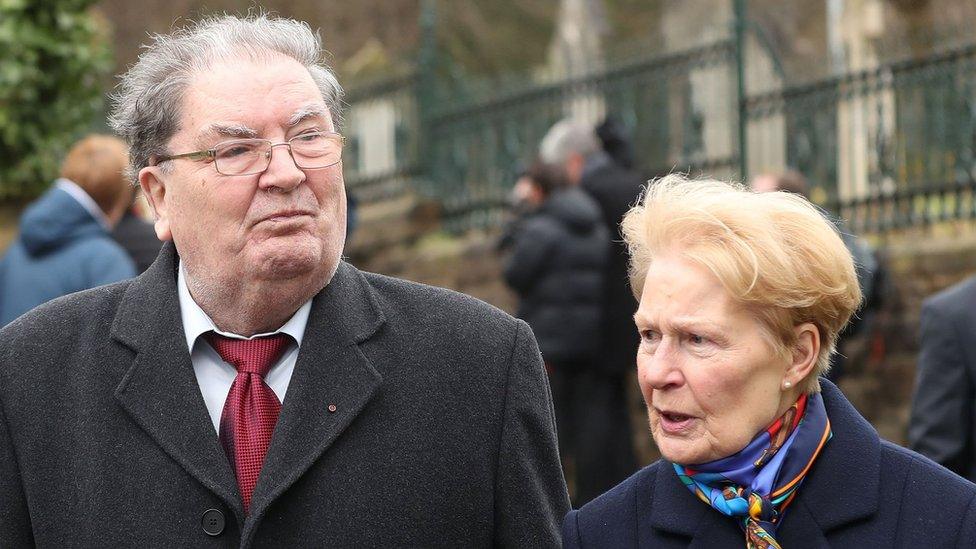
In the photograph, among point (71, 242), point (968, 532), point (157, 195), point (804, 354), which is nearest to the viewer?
point (968, 532)

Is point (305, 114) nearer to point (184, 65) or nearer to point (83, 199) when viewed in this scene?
point (184, 65)

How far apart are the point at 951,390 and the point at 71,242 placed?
11.1 ft

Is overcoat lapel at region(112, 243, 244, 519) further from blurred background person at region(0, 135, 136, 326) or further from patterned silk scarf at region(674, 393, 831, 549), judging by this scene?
blurred background person at region(0, 135, 136, 326)

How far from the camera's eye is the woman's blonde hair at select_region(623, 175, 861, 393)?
2607 mm

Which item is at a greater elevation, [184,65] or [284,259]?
[184,65]

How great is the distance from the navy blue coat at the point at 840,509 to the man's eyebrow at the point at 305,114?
95cm

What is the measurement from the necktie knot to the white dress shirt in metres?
0.01

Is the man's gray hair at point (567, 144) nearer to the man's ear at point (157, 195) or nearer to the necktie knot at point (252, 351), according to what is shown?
the man's ear at point (157, 195)

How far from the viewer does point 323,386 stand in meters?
2.88

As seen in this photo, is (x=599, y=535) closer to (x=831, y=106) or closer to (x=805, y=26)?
(x=831, y=106)

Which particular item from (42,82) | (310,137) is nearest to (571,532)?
(310,137)

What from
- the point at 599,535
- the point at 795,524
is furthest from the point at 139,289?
the point at 795,524

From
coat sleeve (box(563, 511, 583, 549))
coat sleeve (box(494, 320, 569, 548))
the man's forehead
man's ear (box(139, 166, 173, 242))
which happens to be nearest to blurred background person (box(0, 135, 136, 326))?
man's ear (box(139, 166, 173, 242))

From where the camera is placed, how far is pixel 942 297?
425 centimetres
